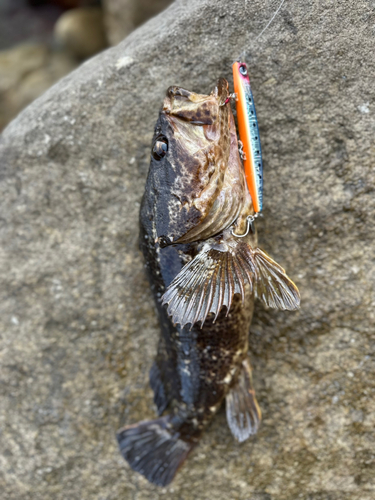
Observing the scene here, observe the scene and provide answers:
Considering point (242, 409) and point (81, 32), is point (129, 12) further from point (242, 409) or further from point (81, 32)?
point (242, 409)

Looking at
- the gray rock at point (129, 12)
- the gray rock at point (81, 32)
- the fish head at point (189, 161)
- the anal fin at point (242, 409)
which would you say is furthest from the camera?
the gray rock at point (81, 32)

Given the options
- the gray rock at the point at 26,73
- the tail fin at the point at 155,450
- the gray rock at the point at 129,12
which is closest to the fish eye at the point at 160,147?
the tail fin at the point at 155,450

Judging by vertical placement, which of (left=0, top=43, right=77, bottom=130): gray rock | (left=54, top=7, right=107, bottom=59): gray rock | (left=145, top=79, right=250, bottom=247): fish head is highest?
(left=54, top=7, right=107, bottom=59): gray rock

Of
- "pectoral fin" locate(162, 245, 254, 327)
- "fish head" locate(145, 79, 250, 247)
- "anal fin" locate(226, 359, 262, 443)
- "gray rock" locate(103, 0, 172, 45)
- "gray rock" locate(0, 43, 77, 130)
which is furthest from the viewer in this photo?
"gray rock" locate(0, 43, 77, 130)

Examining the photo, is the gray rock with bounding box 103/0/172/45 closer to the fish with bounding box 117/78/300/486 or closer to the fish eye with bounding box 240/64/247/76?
the fish eye with bounding box 240/64/247/76

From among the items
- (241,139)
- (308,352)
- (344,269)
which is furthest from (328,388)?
(241,139)

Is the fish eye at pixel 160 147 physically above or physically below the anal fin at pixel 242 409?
above

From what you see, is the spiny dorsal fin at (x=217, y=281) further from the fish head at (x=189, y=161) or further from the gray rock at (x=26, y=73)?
the gray rock at (x=26, y=73)

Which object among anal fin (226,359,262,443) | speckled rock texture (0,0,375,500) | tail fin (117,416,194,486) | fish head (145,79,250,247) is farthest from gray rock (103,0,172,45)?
tail fin (117,416,194,486)

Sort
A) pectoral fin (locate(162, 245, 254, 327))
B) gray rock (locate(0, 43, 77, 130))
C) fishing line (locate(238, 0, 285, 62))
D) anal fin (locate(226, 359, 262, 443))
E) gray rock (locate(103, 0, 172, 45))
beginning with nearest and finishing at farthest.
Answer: pectoral fin (locate(162, 245, 254, 327))
fishing line (locate(238, 0, 285, 62))
anal fin (locate(226, 359, 262, 443))
gray rock (locate(103, 0, 172, 45))
gray rock (locate(0, 43, 77, 130))
